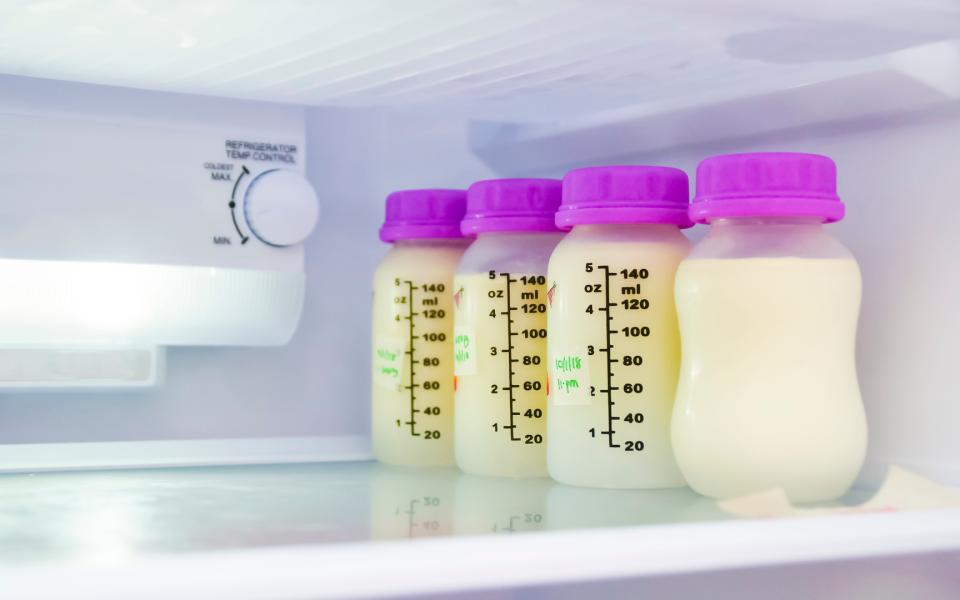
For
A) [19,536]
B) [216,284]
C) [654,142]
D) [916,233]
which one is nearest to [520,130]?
[654,142]

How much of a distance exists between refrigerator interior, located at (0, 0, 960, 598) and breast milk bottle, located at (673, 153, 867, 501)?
0.14ft

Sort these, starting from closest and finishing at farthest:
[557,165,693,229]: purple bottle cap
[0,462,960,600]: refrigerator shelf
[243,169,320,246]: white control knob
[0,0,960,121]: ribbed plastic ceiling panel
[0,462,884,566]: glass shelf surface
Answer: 1. [0,462,960,600]: refrigerator shelf
2. [0,462,884,566]: glass shelf surface
3. [0,0,960,121]: ribbed plastic ceiling panel
4. [557,165,693,229]: purple bottle cap
5. [243,169,320,246]: white control knob

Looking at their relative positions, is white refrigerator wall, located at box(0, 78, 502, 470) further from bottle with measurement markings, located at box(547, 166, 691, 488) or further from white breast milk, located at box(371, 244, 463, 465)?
bottle with measurement markings, located at box(547, 166, 691, 488)

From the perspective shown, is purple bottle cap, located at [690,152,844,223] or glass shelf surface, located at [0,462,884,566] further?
purple bottle cap, located at [690,152,844,223]

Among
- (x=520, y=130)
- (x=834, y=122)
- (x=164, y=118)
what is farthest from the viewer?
(x=520, y=130)

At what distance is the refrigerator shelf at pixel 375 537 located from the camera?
0.54 metres

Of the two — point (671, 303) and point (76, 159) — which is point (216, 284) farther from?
point (671, 303)

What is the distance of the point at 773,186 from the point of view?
819mm

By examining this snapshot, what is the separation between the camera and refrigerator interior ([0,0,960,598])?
2.02 feet

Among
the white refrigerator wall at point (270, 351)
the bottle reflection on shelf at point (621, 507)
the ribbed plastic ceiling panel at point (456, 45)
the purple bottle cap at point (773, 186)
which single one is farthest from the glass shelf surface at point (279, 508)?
the ribbed plastic ceiling panel at point (456, 45)

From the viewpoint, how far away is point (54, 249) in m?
1.03

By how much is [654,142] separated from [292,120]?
35cm

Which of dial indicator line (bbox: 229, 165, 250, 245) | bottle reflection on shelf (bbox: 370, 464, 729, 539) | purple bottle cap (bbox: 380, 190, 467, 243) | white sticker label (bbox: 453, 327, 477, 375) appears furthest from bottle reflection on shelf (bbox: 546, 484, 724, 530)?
dial indicator line (bbox: 229, 165, 250, 245)

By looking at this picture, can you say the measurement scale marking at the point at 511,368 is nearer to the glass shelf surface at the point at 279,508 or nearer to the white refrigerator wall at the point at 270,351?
the glass shelf surface at the point at 279,508
